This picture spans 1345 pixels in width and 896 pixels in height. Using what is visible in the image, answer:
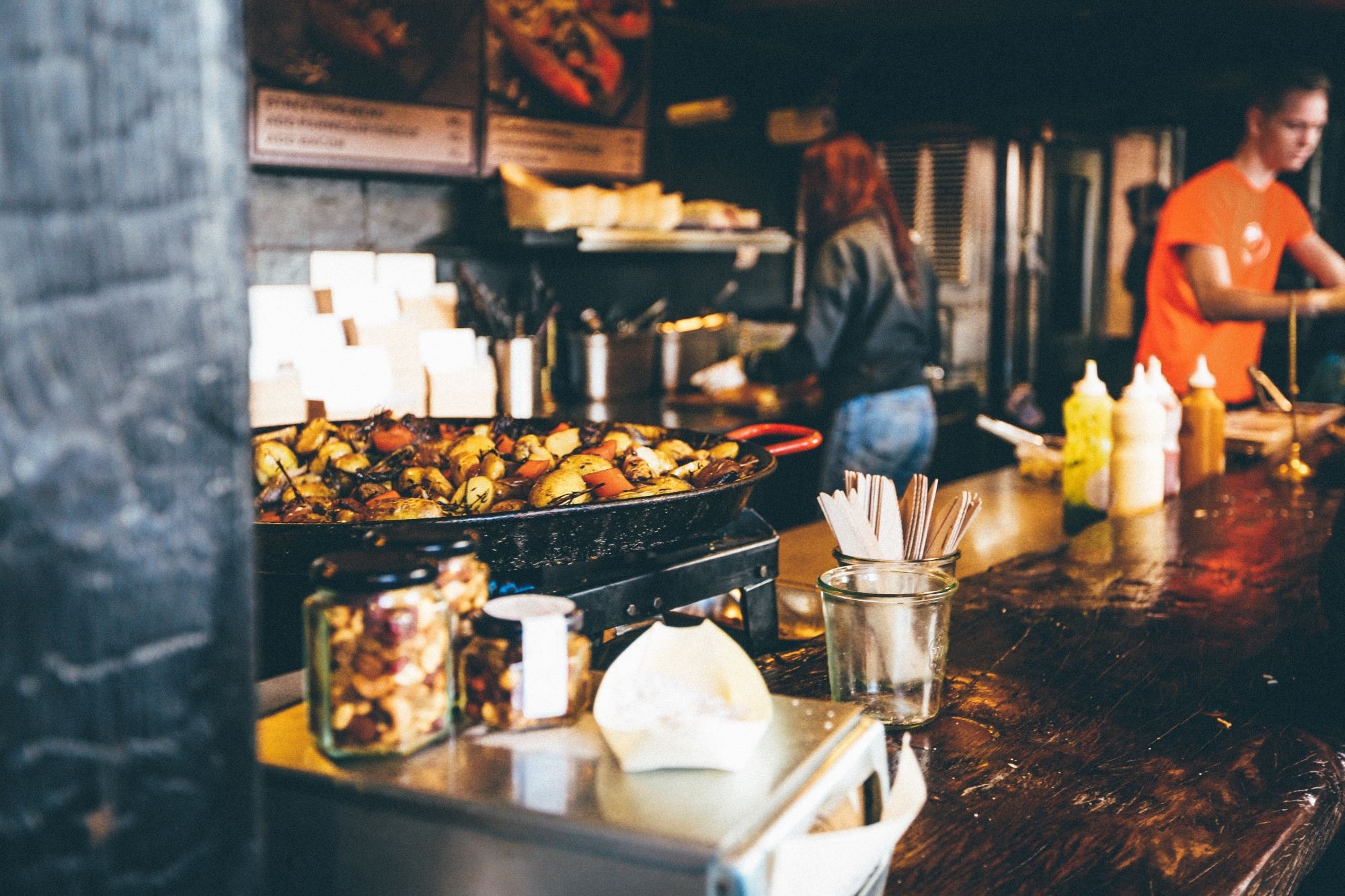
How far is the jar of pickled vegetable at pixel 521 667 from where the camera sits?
0.91 m

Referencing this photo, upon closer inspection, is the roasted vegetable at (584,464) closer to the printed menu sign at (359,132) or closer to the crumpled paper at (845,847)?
the crumpled paper at (845,847)

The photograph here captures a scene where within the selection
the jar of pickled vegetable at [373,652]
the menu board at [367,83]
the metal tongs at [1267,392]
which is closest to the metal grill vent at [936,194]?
the metal tongs at [1267,392]

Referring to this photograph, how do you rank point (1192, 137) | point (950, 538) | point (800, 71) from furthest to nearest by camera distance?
point (1192, 137) → point (800, 71) → point (950, 538)

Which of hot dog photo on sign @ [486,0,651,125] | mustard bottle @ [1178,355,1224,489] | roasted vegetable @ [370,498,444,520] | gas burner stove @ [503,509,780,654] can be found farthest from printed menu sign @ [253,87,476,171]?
mustard bottle @ [1178,355,1224,489]

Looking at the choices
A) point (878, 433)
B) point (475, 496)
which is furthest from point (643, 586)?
point (878, 433)

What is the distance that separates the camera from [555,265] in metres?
4.56

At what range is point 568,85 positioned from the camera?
4.39m

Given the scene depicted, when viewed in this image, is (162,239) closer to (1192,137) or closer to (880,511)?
(880,511)

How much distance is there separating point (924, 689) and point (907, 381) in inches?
108

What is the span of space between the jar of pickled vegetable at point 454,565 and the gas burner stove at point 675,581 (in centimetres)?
43

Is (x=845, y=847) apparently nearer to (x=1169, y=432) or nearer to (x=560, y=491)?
(x=560, y=491)

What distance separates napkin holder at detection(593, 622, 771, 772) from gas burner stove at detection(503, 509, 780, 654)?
421 millimetres

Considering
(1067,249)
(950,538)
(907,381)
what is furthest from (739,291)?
(950,538)

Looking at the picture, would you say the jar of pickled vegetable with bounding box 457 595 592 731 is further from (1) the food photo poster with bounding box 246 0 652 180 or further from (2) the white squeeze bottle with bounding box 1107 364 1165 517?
(1) the food photo poster with bounding box 246 0 652 180
